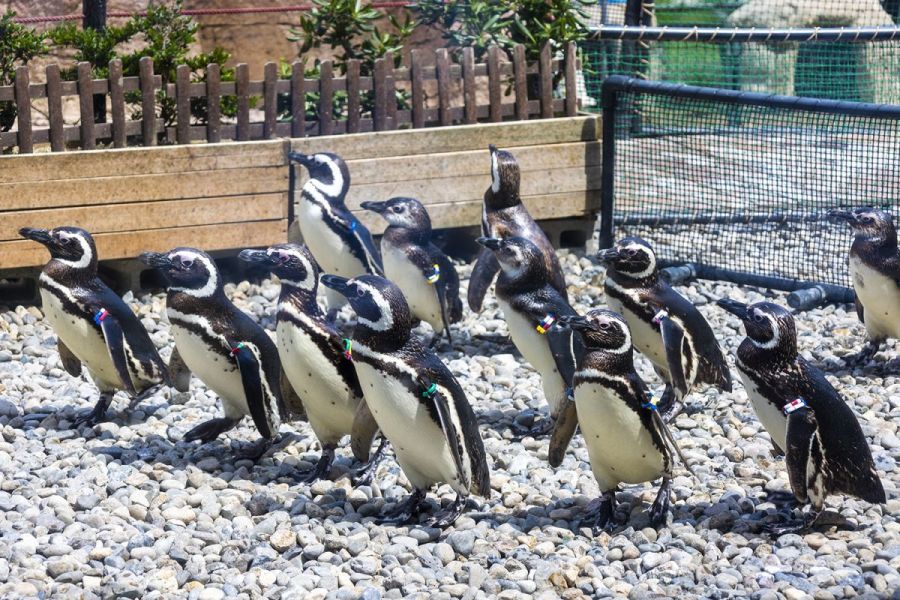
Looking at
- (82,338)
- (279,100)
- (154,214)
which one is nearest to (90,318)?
(82,338)

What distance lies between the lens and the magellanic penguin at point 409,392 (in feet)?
13.5

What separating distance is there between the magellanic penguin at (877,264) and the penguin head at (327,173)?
259 centimetres

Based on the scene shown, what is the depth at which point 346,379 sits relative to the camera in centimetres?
460

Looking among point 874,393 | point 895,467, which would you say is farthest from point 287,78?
point 895,467

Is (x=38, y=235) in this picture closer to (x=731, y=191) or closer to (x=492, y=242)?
(x=492, y=242)

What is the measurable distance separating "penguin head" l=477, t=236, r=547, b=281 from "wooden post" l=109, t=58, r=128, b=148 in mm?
2742

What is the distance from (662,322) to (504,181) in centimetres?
172

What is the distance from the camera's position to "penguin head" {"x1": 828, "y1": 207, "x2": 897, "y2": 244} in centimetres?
568

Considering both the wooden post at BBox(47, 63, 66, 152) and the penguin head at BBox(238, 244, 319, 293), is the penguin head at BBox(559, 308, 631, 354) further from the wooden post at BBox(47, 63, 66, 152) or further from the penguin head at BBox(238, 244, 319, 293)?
the wooden post at BBox(47, 63, 66, 152)

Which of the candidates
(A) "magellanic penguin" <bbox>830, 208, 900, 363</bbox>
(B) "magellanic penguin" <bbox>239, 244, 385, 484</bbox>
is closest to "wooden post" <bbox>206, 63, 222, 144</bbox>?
(B) "magellanic penguin" <bbox>239, 244, 385, 484</bbox>

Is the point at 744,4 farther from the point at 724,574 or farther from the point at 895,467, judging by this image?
the point at 724,574

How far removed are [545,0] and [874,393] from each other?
4.08m

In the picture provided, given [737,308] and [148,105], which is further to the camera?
[148,105]

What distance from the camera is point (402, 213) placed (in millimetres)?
6379
